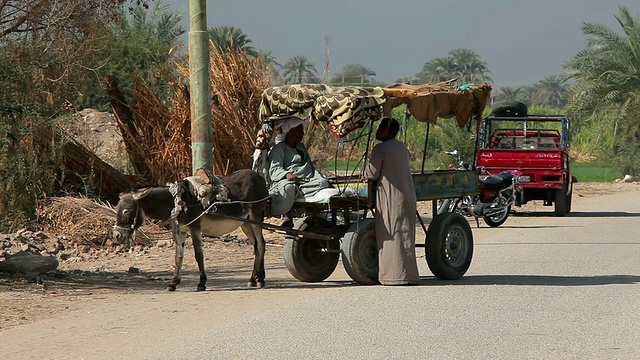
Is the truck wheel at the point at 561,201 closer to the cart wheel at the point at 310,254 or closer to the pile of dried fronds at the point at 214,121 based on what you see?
the pile of dried fronds at the point at 214,121

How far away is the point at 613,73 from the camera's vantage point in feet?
123

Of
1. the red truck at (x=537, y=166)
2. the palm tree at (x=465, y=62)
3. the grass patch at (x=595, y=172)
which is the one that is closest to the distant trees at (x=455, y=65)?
the palm tree at (x=465, y=62)

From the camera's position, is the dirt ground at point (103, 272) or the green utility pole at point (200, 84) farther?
the green utility pole at point (200, 84)

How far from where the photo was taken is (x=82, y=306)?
10422 millimetres

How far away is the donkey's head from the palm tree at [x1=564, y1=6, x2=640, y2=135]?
2969cm

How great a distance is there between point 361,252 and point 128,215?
8.80 feet

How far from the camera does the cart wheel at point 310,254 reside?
12.0 metres

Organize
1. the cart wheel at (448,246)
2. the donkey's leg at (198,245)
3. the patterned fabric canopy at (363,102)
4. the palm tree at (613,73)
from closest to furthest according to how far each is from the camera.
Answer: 1. the patterned fabric canopy at (363,102)
2. the donkey's leg at (198,245)
3. the cart wheel at (448,246)
4. the palm tree at (613,73)

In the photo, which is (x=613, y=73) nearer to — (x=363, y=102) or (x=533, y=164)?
(x=533, y=164)

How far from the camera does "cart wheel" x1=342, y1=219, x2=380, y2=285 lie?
11.3 m

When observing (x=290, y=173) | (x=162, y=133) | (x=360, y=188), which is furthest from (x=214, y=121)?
(x=360, y=188)

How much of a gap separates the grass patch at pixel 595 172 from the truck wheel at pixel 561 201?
53.8 ft

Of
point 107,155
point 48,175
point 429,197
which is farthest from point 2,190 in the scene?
point 429,197

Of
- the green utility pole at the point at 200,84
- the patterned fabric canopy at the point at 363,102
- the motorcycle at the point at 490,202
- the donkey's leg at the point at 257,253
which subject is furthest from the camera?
the motorcycle at the point at 490,202
